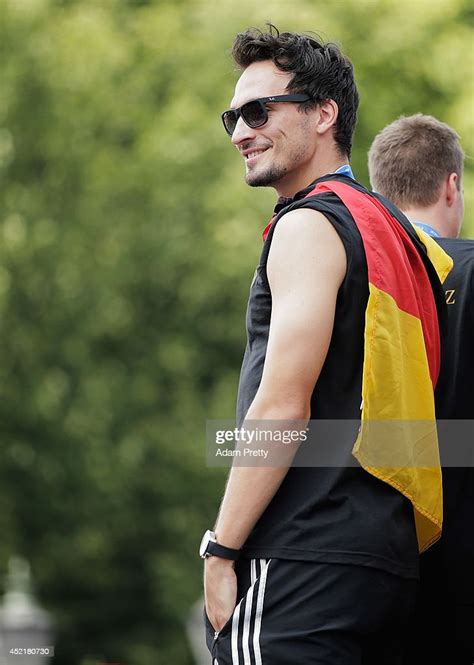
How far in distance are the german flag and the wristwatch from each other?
13.3 inches

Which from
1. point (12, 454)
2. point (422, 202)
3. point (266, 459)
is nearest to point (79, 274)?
point (12, 454)

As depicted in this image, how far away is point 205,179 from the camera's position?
53.2 ft

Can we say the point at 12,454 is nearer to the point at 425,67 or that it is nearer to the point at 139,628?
the point at 139,628

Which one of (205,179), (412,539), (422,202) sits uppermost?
(205,179)

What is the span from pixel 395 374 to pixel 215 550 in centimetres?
54

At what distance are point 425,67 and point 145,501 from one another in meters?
6.16

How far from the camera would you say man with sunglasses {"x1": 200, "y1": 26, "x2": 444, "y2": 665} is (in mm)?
2732

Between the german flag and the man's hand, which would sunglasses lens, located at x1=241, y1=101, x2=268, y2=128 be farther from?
the man's hand

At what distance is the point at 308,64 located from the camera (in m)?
3.25

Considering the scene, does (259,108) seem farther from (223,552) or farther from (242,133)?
(223,552)

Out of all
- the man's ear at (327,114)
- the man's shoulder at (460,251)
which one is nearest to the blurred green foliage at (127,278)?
the man's shoulder at (460,251)

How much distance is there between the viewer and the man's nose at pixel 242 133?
10.6 feet

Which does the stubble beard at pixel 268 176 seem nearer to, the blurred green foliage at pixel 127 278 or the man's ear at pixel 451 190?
the man's ear at pixel 451 190

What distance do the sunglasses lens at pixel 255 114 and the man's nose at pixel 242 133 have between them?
1cm
